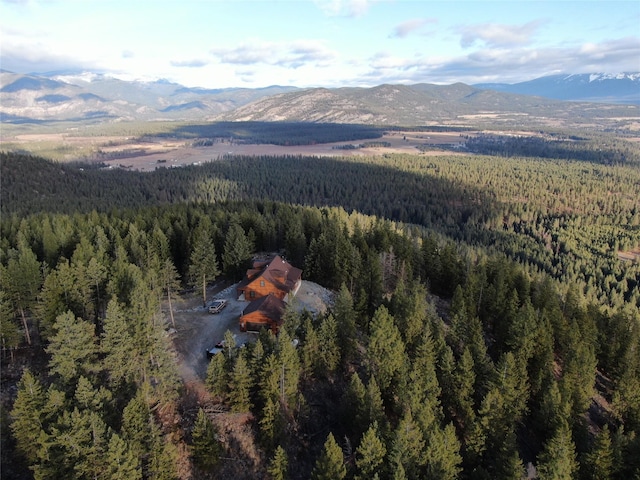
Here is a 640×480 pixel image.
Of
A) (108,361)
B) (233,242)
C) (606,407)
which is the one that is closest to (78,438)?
(108,361)

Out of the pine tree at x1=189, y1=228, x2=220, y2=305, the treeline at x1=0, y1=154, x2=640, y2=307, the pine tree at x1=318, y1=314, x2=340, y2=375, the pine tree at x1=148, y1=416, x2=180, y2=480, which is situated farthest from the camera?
the treeline at x1=0, y1=154, x2=640, y2=307

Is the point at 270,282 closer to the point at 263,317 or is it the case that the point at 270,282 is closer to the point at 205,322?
the point at 263,317

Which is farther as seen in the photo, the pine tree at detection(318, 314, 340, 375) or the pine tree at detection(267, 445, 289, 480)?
the pine tree at detection(318, 314, 340, 375)

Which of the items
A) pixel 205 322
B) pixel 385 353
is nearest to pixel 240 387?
pixel 385 353

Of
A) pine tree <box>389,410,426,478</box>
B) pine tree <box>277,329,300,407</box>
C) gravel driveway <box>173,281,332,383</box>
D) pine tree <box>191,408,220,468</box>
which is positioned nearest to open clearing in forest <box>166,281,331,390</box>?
gravel driveway <box>173,281,332,383</box>

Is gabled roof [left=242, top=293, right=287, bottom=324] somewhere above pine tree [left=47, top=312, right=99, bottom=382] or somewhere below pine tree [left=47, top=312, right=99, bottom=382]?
below

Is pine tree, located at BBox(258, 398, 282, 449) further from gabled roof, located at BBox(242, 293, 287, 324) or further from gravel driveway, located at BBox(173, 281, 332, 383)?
gabled roof, located at BBox(242, 293, 287, 324)

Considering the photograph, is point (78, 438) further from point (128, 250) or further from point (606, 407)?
point (606, 407)
